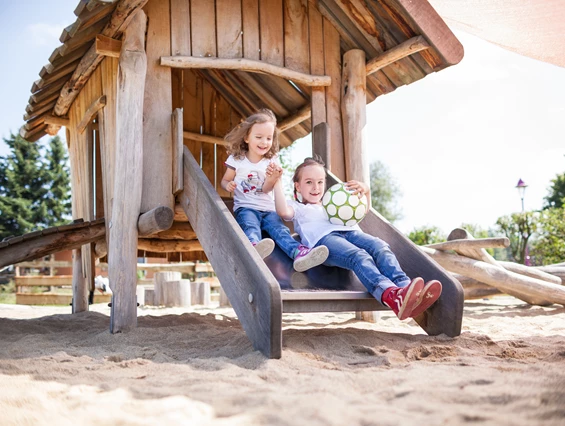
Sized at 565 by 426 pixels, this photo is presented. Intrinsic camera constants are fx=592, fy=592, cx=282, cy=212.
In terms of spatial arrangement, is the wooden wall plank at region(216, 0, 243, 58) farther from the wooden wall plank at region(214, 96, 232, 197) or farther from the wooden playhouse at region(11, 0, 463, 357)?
the wooden wall plank at region(214, 96, 232, 197)

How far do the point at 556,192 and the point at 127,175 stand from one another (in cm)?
2554

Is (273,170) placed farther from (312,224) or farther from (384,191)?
(384,191)

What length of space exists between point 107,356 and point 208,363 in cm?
74

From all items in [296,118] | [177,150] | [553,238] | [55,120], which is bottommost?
[553,238]

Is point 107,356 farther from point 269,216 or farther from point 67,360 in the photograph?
point 269,216

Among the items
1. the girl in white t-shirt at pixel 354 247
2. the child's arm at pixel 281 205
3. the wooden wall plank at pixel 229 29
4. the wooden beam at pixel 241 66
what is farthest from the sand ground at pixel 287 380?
the wooden wall plank at pixel 229 29

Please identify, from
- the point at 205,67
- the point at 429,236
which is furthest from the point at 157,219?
the point at 429,236

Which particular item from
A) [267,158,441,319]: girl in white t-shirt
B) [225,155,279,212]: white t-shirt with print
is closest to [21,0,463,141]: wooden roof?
[225,155,279,212]: white t-shirt with print

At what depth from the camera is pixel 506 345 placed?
11.4ft

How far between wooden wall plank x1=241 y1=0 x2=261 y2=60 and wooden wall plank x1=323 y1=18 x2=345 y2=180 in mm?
713

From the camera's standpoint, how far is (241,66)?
5.03m

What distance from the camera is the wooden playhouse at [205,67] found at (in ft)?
13.5

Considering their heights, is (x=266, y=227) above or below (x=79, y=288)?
above

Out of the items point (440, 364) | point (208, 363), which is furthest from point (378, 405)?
point (208, 363)
